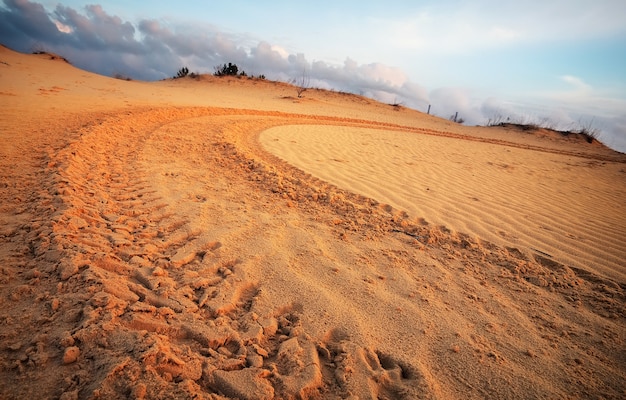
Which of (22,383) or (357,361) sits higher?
(22,383)

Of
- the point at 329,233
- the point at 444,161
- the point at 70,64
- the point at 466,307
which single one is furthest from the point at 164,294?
the point at 70,64

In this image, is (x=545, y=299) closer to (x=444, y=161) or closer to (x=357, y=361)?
(x=357, y=361)

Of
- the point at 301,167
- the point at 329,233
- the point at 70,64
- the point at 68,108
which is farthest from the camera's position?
the point at 70,64

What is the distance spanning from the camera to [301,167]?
204 inches

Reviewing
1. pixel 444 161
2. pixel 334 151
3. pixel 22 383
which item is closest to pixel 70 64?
pixel 334 151

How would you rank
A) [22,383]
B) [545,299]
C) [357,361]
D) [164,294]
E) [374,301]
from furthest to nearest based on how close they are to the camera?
[545,299] < [374,301] < [164,294] < [357,361] < [22,383]

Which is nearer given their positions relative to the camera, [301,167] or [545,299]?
[545,299]

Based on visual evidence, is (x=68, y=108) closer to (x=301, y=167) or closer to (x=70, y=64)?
(x=301, y=167)

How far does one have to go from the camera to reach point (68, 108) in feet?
26.2

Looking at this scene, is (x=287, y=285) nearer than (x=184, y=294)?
No

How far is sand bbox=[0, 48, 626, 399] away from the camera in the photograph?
1478mm

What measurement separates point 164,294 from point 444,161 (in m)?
6.80

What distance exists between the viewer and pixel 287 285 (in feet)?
7.12

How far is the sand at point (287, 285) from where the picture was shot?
1.48 m
